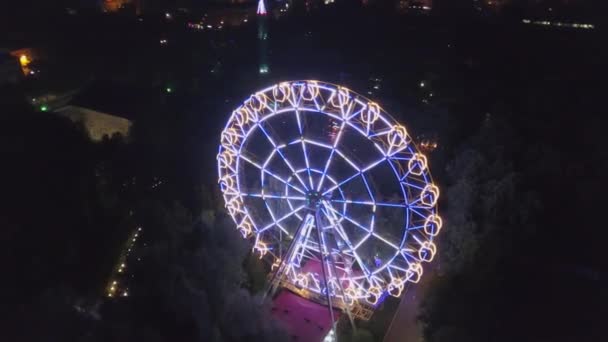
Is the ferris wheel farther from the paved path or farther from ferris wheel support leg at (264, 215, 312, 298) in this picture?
the paved path

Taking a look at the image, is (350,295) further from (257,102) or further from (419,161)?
(257,102)

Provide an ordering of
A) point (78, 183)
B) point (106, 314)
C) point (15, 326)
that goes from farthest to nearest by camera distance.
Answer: point (78, 183)
point (106, 314)
point (15, 326)

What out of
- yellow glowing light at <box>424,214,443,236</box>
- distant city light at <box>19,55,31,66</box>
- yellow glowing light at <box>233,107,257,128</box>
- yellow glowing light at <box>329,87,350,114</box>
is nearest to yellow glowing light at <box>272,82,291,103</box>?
yellow glowing light at <box>233,107,257,128</box>

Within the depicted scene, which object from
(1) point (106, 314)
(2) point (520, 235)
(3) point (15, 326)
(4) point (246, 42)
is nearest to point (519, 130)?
(2) point (520, 235)

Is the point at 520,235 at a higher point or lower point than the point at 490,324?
higher

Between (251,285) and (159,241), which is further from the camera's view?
(251,285)

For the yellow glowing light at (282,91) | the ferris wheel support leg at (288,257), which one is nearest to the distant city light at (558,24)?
the yellow glowing light at (282,91)

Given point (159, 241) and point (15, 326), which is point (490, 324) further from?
point (15, 326)

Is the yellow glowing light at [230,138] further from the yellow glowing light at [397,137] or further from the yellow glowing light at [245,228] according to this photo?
the yellow glowing light at [397,137]
